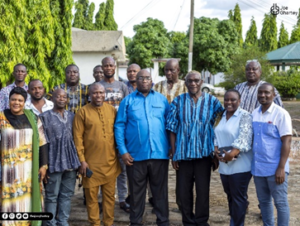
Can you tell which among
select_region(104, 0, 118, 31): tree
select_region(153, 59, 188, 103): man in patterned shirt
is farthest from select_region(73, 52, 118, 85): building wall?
select_region(104, 0, 118, 31): tree

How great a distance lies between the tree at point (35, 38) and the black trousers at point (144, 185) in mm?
5717

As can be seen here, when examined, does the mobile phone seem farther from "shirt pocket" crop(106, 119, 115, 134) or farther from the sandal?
the sandal

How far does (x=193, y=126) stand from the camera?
427 centimetres

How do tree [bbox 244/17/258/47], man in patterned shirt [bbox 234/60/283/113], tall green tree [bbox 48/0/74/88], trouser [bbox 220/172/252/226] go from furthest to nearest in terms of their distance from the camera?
tree [bbox 244/17/258/47] → tall green tree [bbox 48/0/74/88] → man in patterned shirt [bbox 234/60/283/113] → trouser [bbox 220/172/252/226]

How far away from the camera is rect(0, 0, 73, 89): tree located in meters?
8.88

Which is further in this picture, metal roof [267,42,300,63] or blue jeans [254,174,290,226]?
metal roof [267,42,300,63]

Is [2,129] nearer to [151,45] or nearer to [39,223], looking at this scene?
[39,223]

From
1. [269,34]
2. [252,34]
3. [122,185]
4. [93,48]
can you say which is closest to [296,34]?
[269,34]

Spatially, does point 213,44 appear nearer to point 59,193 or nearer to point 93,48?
point 93,48

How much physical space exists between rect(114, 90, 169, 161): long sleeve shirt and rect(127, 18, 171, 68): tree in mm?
26368

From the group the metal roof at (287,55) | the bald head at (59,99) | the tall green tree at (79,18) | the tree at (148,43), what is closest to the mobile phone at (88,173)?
the bald head at (59,99)

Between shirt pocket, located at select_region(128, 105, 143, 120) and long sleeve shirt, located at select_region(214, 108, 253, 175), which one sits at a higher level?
shirt pocket, located at select_region(128, 105, 143, 120)

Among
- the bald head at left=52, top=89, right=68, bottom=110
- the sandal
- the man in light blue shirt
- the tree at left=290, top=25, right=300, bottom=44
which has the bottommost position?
the sandal

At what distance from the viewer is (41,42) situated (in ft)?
38.2
